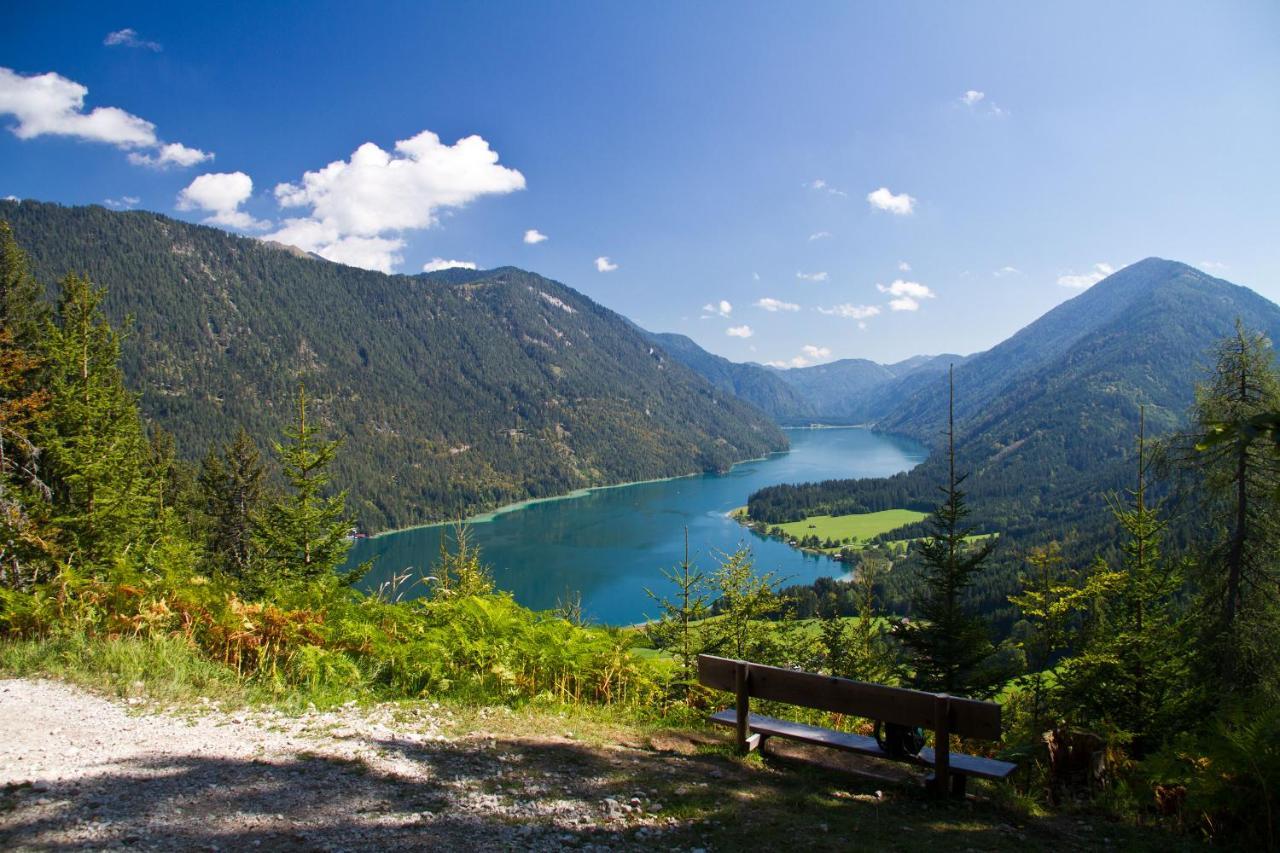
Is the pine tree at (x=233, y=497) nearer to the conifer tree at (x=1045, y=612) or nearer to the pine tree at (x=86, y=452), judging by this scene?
the pine tree at (x=86, y=452)

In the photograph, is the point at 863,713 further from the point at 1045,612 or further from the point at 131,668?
the point at 1045,612

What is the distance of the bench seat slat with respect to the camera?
469 centimetres

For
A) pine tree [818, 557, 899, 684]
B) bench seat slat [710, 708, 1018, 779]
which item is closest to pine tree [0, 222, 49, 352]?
bench seat slat [710, 708, 1018, 779]

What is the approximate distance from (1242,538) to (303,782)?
546 inches

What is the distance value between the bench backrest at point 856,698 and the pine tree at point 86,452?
11930mm

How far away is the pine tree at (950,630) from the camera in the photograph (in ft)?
34.6

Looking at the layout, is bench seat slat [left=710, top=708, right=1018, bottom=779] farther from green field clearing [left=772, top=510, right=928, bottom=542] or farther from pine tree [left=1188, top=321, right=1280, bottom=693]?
green field clearing [left=772, top=510, right=928, bottom=542]

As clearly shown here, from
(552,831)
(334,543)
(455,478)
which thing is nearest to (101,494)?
(334,543)

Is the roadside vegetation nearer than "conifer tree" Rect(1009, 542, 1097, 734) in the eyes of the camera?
Yes

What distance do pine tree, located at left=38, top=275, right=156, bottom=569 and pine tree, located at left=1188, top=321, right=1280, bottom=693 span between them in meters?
19.3

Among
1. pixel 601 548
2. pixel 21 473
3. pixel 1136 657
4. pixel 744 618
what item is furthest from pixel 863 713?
pixel 601 548

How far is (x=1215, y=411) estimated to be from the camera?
36.4ft

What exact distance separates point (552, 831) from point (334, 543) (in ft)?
43.2

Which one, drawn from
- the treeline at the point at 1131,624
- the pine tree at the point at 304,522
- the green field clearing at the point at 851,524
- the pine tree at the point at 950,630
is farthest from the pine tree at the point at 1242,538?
the green field clearing at the point at 851,524
